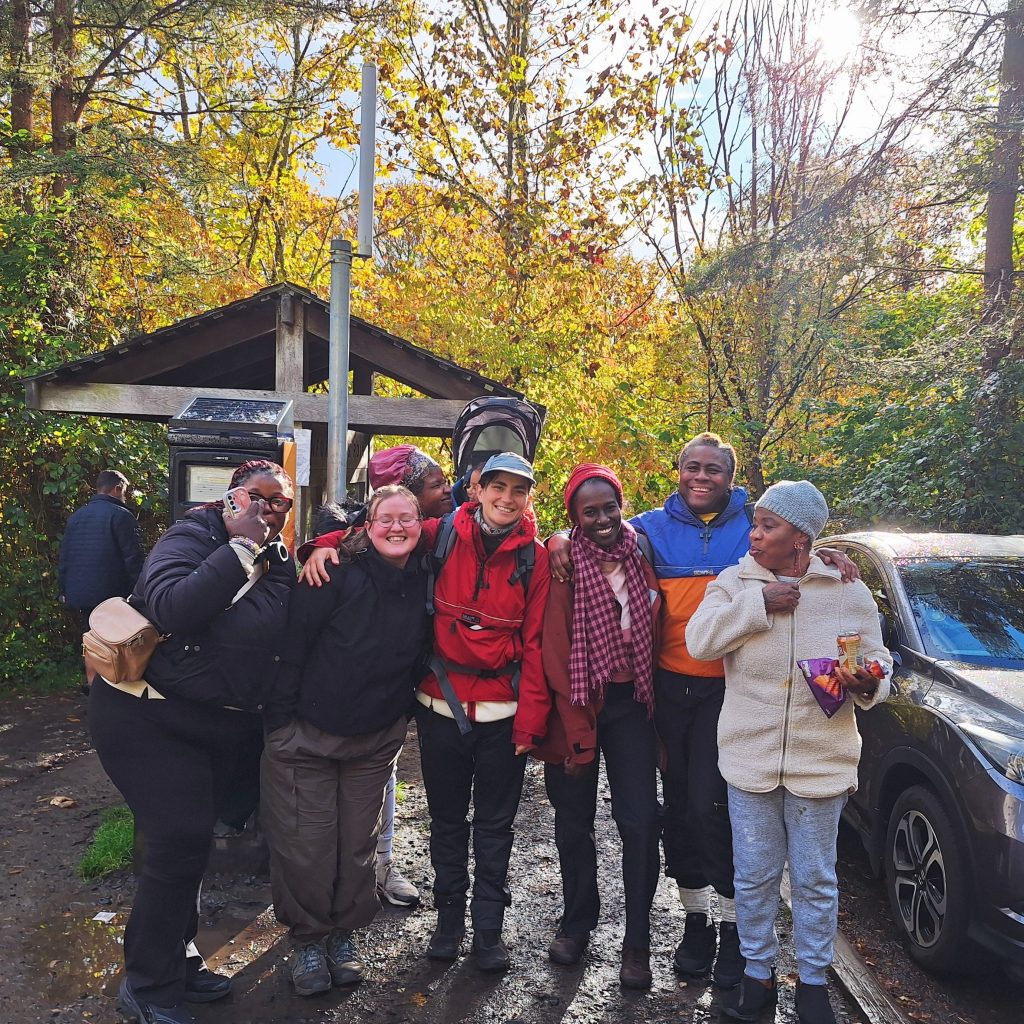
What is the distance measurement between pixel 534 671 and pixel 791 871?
3.89 ft

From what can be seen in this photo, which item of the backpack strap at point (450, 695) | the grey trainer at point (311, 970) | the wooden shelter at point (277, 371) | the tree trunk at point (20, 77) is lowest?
the grey trainer at point (311, 970)

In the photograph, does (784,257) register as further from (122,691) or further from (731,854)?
(122,691)

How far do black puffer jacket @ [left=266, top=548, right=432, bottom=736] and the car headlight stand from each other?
7.55 feet

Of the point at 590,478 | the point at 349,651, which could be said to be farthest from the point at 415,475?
the point at 349,651

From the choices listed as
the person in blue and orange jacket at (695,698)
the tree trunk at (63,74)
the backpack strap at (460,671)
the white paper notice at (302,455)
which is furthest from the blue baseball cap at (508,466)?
the tree trunk at (63,74)

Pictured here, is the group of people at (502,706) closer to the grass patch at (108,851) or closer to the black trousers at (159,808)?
the black trousers at (159,808)

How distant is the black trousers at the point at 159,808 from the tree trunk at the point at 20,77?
928cm

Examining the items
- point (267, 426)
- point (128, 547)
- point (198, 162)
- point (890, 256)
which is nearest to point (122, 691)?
point (267, 426)

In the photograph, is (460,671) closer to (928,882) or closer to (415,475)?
(415,475)

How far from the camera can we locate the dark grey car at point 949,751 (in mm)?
3359

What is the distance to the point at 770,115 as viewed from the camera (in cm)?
1597

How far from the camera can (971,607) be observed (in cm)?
448

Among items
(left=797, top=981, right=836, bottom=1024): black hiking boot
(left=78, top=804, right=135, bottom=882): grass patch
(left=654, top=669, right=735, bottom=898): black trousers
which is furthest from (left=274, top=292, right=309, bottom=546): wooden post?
(left=797, top=981, right=836, bottom=1024): black hiking boot

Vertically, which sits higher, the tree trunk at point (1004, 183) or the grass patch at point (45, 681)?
the tree trunk at point (1004, 183)
